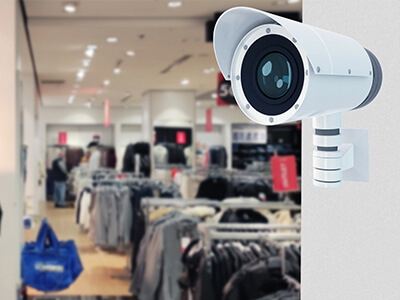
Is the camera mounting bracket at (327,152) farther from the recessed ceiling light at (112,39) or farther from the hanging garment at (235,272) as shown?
the recessed ceiling light at (112,39)

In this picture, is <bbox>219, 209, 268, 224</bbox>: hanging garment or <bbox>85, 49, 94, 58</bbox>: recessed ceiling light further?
<bbox>85, 49, 94, 58</bbox>: recessed ceiling light

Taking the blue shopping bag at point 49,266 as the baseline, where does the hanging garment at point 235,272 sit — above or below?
above

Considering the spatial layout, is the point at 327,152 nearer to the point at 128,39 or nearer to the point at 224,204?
the point at 224,204

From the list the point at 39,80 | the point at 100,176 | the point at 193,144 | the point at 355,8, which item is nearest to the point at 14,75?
the point at 355,8

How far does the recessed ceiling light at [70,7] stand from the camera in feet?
18.6

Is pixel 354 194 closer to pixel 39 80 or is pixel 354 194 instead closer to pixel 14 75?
pixel 14 75

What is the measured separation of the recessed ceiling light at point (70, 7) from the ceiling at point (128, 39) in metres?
0.07

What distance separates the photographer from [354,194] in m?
0.97

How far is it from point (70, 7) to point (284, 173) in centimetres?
294

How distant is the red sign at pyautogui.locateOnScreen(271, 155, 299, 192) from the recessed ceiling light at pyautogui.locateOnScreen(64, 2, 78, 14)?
2731 millimetres

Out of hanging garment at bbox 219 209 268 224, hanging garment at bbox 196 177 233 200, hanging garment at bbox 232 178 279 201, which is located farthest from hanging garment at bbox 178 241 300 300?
hanging garment at bbox 196 177 233 200

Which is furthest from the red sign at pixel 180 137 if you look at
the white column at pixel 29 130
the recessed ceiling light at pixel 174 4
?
the recessed ceiling light at pixel 174 4

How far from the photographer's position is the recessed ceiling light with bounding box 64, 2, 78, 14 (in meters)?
5.68

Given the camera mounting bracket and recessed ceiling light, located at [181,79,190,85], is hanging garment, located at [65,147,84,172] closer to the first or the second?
recessed ceiling light, located at [181,79,190,85]
